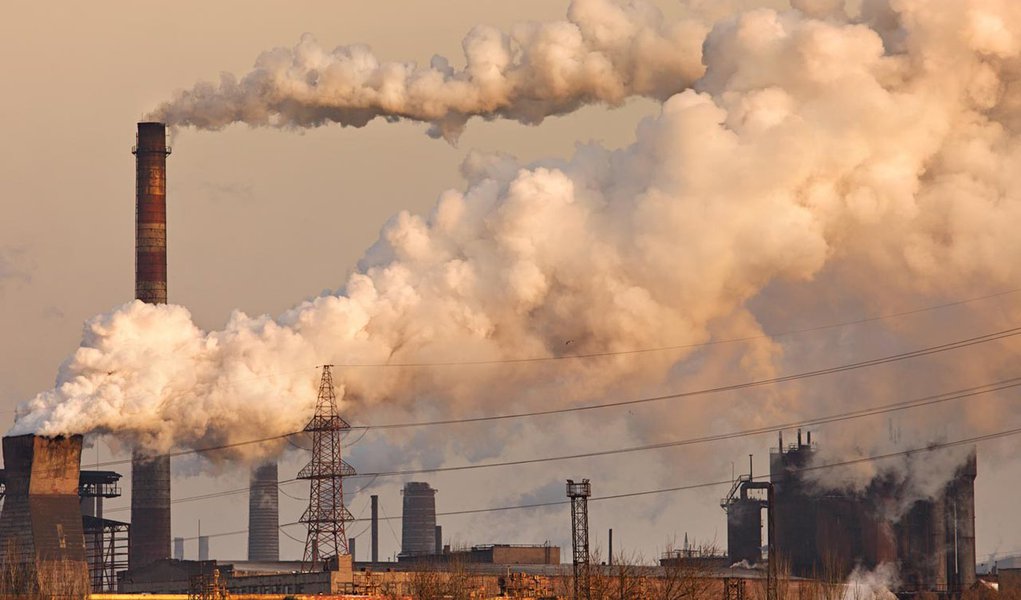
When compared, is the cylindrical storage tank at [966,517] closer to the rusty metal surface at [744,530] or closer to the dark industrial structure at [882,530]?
the dark industrial structure at [882,530]

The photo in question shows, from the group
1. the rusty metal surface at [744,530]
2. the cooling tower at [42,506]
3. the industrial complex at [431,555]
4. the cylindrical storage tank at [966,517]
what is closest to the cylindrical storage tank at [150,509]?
the industrial complex at [431,555]

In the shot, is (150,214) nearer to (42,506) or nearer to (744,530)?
(42,506)

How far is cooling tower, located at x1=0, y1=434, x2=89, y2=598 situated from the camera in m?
102

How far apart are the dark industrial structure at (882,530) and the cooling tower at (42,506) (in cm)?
4976

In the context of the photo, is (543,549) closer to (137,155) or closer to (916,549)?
(916,549)

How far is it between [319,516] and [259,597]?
1405cm

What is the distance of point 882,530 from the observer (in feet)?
448

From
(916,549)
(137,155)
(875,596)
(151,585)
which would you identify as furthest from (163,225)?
(916,549)

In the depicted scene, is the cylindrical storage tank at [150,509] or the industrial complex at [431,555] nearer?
the industrial complex at [431,555]

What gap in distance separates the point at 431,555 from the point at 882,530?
30.3 metres

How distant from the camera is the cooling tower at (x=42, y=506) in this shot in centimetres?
10169

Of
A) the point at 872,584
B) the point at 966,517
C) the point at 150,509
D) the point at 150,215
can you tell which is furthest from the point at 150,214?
the point at 966,517

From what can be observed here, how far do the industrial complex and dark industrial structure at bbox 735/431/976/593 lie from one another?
0.10 metres

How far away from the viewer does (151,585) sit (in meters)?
116
